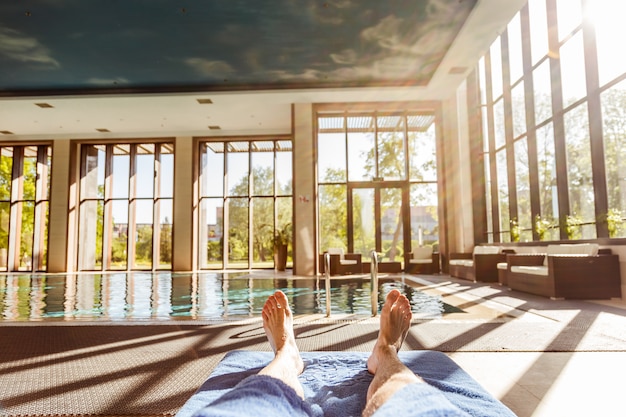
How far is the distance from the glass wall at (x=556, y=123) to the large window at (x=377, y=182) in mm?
1511

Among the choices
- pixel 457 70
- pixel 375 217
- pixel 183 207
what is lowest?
pixel 375 217

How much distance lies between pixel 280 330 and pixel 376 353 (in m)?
0.45

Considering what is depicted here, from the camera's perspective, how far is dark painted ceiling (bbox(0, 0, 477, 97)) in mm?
6344

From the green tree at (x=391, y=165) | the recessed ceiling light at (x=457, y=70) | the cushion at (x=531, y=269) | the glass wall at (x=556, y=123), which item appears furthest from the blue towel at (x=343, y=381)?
the green tree at (x=391, y=165)

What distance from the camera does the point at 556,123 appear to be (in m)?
6.79

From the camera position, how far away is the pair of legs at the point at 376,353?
1065 mm

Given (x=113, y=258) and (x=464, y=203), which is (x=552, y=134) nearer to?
(x=464, y=203)

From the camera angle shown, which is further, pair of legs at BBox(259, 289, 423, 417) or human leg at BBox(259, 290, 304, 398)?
human leg at BBox(259, 290, 304, 398)

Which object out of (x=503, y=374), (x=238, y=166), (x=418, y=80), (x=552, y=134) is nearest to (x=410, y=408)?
(x=503, y=374)

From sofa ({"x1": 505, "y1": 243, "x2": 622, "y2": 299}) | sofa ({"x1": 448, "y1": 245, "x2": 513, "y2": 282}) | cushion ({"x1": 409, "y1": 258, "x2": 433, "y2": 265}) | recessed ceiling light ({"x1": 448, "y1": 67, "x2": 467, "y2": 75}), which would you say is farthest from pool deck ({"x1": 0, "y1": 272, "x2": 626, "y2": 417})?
recessed ceiling light ({"x1": 448, "y1": 67, "x2": 467, "y2": 75})

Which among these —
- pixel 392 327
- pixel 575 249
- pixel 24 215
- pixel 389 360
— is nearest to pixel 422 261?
pixel 575 249

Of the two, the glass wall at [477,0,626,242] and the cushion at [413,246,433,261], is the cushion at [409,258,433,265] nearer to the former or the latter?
the cushion at [413,246,433,261]

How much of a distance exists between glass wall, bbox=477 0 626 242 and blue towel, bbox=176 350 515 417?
477cm

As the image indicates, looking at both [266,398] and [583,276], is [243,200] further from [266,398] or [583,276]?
[266,398]
